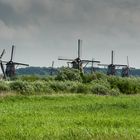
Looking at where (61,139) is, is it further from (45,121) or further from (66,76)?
(66,76)

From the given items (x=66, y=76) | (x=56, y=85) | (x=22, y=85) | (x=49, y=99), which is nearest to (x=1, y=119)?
(x=49, y=99)

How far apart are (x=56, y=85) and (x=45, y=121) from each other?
3254cm

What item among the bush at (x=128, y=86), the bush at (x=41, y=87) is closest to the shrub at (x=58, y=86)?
the bush at (x=41, y=87)

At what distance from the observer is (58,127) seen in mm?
21109

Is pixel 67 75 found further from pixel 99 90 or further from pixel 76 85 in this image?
pixel 99 90

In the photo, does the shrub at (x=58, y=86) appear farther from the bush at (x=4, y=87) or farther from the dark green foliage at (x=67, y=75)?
the dark green foliage at (x=67, y=75)

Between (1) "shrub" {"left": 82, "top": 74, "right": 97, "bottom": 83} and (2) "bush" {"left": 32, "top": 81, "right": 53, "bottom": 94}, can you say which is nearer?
(2) "bush" {"left": 32, "top": 81, "right": 53, "bottom": 94}

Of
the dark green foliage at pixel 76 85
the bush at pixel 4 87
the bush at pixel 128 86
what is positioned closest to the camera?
the bush at pixel 4 87

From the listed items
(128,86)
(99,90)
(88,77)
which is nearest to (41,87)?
(99,90)

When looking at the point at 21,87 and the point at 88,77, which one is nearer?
the point at 21,87

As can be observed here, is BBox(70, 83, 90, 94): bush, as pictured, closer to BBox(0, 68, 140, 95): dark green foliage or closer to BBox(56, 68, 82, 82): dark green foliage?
BBox(0, 68, 140, 95): dark green foliage

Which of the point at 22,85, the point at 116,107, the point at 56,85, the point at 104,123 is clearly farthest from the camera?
the point at 56,85

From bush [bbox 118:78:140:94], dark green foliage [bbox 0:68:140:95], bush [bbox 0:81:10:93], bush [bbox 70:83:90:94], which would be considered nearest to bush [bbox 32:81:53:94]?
dark green foliage [bbox 0:68:140:95]

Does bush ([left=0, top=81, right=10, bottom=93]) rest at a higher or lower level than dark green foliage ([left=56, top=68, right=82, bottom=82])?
lower
